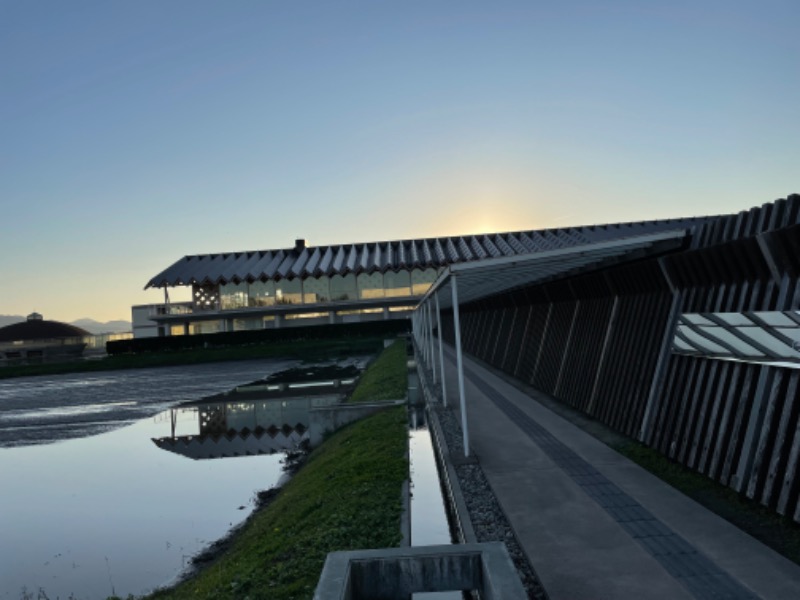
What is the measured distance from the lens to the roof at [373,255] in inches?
2554

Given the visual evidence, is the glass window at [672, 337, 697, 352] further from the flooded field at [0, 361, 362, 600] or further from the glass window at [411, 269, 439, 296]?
the glass window at [411, 269, 439, 296]

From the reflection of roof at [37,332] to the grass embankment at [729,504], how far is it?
102 meters

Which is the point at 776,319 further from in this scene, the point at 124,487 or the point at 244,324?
the point at 244,324

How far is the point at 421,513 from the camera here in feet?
25.4

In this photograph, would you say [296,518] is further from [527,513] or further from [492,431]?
[492,431]

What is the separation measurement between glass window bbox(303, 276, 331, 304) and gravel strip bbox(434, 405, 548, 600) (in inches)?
2220

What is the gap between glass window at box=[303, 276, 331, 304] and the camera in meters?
65.9

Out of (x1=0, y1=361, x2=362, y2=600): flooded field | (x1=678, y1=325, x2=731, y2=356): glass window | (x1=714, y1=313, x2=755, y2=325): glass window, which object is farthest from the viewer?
(x1=0, y1=361, x2=362, y2=600): flooded field

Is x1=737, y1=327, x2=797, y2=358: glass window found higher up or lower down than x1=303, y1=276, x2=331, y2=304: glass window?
lower down

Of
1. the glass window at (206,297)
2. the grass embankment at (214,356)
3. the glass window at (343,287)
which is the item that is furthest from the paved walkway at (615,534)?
the glass window at (206,297)

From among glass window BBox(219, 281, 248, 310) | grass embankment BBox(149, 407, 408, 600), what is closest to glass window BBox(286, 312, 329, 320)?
glass window BBox(219, 281, 248, 310)

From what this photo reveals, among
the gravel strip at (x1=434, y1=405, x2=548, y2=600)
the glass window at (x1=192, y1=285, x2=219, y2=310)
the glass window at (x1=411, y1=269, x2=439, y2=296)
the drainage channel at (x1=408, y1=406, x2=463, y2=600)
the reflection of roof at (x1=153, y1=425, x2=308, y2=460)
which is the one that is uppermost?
the glass window at (x1=411, y1=269, x2=439, y2=296)

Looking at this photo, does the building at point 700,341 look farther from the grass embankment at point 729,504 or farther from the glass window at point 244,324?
the glass window at point 244,324

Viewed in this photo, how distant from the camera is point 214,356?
162ft
